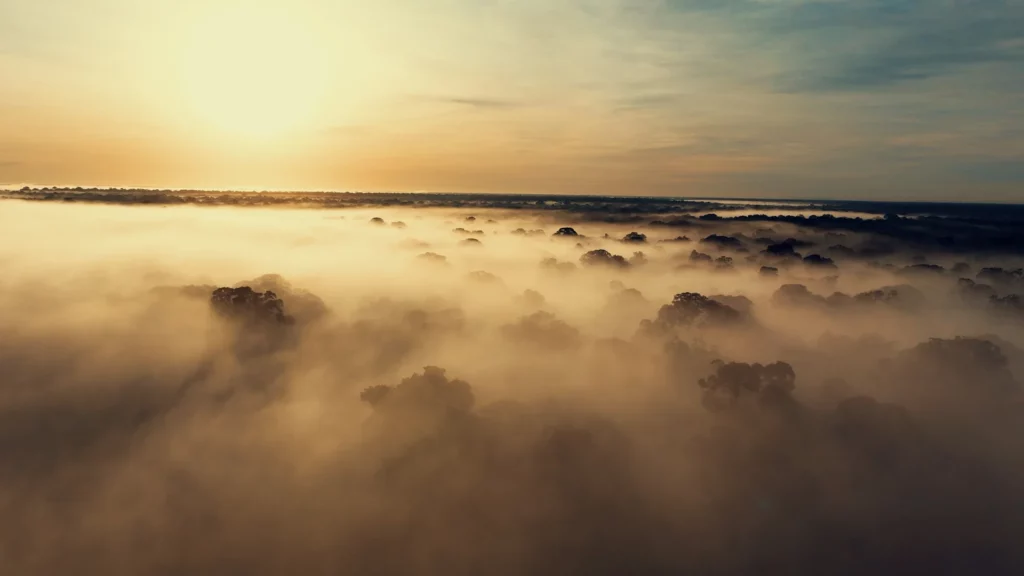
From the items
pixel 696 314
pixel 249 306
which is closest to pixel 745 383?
pixel 696 314

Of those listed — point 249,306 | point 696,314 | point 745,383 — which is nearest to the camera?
point 745,383

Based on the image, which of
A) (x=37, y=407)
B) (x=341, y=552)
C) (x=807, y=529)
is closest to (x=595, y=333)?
(x=807, y=529)

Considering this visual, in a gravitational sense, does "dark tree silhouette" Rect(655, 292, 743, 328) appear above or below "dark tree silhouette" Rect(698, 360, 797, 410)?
above

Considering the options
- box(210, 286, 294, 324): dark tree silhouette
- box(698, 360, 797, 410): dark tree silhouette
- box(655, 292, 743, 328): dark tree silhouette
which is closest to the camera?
box(698, 360, 797, 410): dark tree silhouette

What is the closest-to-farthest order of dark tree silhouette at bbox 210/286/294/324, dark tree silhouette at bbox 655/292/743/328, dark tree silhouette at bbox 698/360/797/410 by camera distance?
dark tree silhouette at bbox 698/360/797/410 < dark tree silhouette at bbox 655/292/743/328 < dark tree silhouette at bbox 210/286/294/324

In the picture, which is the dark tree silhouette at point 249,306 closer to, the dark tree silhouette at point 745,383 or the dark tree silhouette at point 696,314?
the dark tree silhouette at point 696,314

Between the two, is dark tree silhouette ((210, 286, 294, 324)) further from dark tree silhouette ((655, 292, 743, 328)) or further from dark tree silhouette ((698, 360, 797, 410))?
dark tree silhouette ((698, 360, 797, 410))

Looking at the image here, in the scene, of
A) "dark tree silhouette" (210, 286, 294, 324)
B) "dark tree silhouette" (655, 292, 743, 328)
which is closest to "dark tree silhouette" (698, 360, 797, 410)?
"dark tree silhouette" (655, 292, 743, 328)

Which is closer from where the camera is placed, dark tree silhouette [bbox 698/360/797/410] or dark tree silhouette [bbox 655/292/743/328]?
dark tree silhouette [bbox 698/360/797/410]

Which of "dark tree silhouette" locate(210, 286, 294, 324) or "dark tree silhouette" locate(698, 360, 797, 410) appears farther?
"dark tree silhouette" locate(210, 286, 294, 324)

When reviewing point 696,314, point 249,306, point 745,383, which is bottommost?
point 745,383

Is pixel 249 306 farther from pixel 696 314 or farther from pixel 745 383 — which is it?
pixel 745 383
